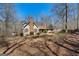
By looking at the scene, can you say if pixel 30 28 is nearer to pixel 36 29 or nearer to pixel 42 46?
pixel 36 29

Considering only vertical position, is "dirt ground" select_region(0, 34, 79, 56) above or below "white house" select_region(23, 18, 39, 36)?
below

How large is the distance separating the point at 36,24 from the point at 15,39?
0.29 meters

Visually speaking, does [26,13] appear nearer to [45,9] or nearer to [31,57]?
[45,9]

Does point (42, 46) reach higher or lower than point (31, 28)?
lower

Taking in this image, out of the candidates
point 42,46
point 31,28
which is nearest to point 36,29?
point 31,28

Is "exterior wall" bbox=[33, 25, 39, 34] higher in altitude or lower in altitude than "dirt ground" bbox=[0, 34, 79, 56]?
higher

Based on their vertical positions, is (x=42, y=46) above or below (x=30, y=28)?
below

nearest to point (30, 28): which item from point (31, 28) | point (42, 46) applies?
point (31, 28)

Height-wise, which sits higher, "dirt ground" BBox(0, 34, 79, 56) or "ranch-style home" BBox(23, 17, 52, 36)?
"ranch-style home" BBox(23, 17, 52, 36)

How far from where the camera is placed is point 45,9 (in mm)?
4367

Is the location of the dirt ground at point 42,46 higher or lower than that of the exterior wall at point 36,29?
lower

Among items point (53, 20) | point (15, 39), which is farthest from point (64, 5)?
point (15, 39)

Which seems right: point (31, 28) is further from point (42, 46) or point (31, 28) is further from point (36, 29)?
point (42, 46)

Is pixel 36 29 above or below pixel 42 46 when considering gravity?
above
